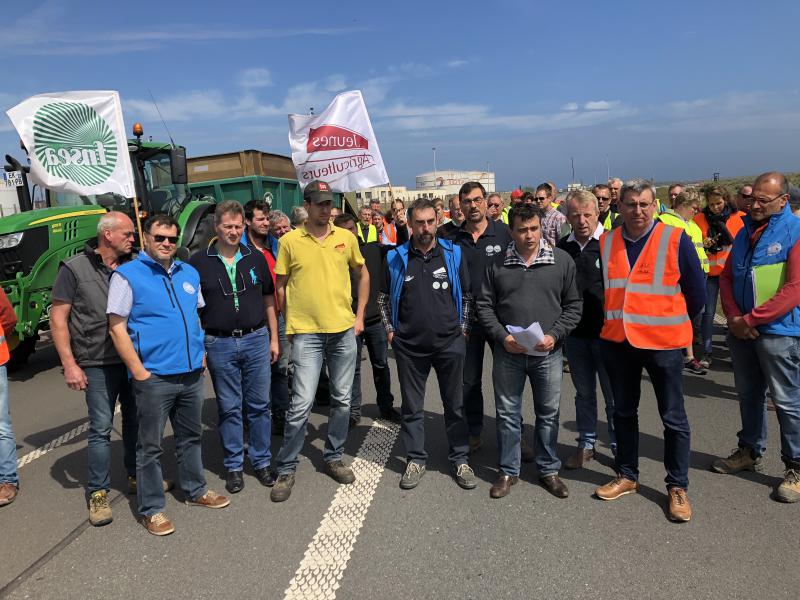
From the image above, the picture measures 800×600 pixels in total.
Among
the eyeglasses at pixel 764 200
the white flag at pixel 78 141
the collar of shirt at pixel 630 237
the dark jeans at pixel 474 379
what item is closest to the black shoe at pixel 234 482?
the dark jeans at pixel 474 379

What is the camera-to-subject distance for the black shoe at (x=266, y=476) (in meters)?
3.85

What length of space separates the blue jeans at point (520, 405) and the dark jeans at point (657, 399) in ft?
1.18

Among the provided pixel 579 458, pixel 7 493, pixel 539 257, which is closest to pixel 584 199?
pixel 539 257

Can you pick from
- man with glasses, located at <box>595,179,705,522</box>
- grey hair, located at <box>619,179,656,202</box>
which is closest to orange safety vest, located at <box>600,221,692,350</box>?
man with glasses, located at <box>595,179,705,522</box>

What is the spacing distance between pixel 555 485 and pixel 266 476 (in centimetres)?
198

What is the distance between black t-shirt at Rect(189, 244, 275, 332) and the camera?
3.71 m

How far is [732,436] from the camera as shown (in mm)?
4266

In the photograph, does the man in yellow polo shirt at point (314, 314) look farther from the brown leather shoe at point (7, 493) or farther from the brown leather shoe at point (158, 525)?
the brown leather shoe at point (7, 493)

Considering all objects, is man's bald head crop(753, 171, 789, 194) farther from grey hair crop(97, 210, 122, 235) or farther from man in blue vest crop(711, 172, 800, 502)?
grey hair crop(97, 210, 122, 235)

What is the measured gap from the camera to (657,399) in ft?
10.9

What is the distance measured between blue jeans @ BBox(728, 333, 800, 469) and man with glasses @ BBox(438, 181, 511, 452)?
1778mm

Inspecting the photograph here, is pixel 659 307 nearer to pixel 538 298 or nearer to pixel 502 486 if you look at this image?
pixel 538 298

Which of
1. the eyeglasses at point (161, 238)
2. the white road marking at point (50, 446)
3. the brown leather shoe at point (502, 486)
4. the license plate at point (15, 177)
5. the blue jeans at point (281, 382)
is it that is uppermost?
the license plate at point (15, 177)

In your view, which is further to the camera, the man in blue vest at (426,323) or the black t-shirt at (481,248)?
the black t-shirt at (481,248)
